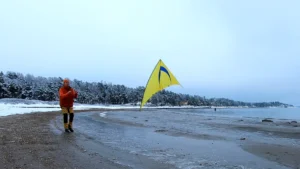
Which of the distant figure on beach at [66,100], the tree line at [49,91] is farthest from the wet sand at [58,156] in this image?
the tree line at [49,91]

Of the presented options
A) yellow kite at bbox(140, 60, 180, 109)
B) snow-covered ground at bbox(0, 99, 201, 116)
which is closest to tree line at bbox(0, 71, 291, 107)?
snow-covered ground at bbox(0, 99, 201, 116)

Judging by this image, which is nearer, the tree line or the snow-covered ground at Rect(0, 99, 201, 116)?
the snow-covered ground at Rect(0, 99, 201, 116)

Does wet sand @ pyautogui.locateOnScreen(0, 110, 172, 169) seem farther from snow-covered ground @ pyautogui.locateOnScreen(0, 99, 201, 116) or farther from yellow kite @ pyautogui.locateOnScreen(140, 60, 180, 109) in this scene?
→ snow-covered ground @ pyautogui.locateOnScreen(0, 99, 201, 116)

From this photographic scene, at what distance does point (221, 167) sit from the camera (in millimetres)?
6812

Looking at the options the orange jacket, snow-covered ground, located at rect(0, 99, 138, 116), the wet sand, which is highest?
the orange jacket

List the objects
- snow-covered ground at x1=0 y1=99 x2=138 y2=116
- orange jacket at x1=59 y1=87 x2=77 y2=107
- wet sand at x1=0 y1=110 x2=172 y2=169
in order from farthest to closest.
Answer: snow-covered ground at x1=0 y1=99 x2=138 y2=116 → orange jacket at x1=59 y1=87 x2=77 y2=107 → wet sand at x1=0 y1=110 x2=172 y2=169

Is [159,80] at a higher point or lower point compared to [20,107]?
higher

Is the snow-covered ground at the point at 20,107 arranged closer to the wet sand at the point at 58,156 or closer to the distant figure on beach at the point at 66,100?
the distant figure on beach at the point at 66,100

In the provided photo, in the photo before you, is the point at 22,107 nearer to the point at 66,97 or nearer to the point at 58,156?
the point at 66,97

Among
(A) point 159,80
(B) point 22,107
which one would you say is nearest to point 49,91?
(B) point 22,107

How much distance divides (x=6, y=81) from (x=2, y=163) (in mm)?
117768

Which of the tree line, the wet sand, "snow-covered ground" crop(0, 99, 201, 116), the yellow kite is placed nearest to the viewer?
the wet sand

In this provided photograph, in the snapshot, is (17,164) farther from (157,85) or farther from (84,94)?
(84,94)

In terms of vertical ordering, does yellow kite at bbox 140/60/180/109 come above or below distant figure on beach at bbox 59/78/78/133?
above
